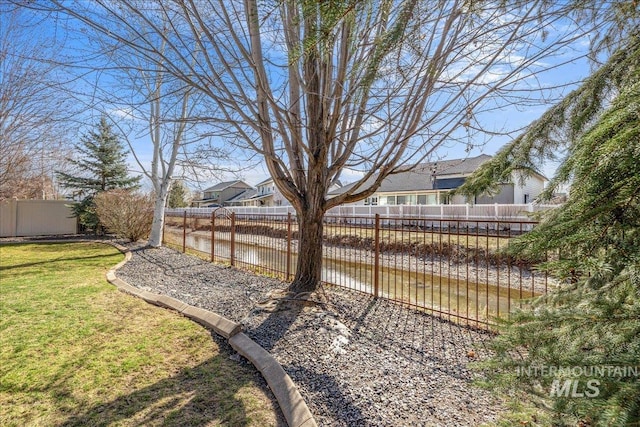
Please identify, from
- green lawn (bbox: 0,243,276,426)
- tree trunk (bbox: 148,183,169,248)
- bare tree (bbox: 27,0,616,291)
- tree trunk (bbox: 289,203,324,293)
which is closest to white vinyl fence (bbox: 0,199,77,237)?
tree trunk (bbox: 148,183,169,248)

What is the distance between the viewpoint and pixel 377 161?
13.3 feet

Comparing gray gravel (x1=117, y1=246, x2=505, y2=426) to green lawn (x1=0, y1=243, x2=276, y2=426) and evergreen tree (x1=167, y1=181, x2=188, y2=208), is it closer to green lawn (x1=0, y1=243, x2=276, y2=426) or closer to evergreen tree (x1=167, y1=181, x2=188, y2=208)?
green lawn (x1=0, y1=243, x2=276, y2=426)

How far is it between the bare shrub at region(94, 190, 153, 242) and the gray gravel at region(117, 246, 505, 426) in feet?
24.3

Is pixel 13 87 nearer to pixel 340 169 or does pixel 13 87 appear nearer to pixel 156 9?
pixel 156 9

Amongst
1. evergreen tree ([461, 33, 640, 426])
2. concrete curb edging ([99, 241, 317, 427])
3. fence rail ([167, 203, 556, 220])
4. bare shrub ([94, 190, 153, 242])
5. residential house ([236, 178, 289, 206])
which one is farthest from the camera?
residential house ([236, 178, 289, 206])

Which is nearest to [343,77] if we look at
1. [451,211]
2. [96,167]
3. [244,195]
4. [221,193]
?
[451,211]

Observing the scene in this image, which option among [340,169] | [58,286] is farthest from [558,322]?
[58,286]

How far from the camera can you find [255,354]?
3086 mm

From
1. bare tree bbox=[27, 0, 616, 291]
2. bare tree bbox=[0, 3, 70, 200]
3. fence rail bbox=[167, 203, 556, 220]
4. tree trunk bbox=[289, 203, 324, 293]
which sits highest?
bare tree bbox=[0, 3, 70, 200]

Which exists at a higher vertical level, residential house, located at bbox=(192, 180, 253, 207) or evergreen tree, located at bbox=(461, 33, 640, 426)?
residential house, located at bbox=(192, 180, 253, 207)

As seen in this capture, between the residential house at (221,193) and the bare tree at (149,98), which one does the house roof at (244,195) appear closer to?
the residential house at (221,193)

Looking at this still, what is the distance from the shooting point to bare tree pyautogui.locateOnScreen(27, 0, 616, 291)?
318 cm

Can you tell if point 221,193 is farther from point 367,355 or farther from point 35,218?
point 367,355

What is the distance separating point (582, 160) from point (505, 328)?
0.70m
